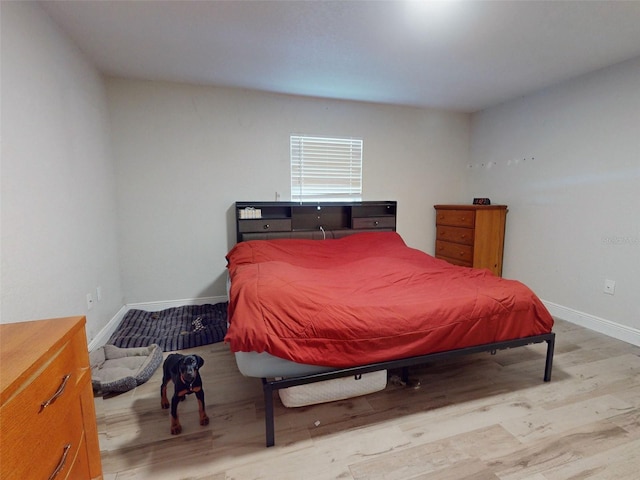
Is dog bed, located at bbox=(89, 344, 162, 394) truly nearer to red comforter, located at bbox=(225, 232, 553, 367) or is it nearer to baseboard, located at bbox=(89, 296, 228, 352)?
baseboard, located at bbox=(89, 296, 228, 352)

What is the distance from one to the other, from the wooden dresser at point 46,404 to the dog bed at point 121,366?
3.14 ft

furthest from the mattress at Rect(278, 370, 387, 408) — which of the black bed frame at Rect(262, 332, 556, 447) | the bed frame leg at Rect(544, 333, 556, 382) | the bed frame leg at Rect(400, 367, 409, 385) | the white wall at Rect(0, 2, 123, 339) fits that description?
the white wall at Rect(0, 2, 123, 339)

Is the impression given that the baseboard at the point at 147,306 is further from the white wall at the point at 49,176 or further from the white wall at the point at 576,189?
the white wall at the point at 576,189

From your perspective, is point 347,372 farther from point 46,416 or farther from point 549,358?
point 549,358

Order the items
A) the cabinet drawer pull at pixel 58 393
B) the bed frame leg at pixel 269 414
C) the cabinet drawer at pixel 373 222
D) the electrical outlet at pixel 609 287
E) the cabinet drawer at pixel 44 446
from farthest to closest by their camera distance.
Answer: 1. the cabinet drawer at pixel 373 222
2. the electrical outlet at pixel 609 287
3. the bed frame leg at pixel 269 414
4. the cabinet drawer pull at pixel 58 393
5. the cabinet drawer at pixel 44 446

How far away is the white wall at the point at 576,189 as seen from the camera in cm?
262

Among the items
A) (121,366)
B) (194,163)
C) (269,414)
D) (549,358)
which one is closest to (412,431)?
(269,414)

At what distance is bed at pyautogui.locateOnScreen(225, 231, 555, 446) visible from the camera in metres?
1.50

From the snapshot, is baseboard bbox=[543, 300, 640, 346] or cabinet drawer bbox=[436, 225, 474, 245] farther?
cabinet drawer bbox=[436, 225, 474, 245]

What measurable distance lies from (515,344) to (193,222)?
3.06 meters

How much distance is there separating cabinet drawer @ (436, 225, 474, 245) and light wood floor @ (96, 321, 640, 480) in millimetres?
1747

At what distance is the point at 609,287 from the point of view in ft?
9.05

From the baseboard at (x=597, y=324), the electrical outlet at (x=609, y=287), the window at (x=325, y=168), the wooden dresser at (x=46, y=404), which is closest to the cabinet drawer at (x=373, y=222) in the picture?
the window at (x=325, y=168)

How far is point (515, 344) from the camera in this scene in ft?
6.26
